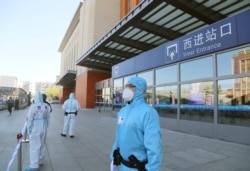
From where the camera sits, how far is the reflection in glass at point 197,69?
30.4ft

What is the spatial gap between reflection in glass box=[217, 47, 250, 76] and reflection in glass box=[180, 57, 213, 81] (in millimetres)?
502

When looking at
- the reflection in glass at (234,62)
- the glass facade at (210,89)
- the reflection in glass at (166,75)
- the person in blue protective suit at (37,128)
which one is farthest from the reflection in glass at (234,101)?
the person in blue protective suit at (37,128)

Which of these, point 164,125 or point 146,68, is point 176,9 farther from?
point 164,125

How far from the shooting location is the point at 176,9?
1261 cm

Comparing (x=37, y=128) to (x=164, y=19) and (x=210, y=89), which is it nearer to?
(x=210, y=89)

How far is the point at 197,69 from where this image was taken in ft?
32.4

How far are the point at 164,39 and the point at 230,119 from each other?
11.0 m

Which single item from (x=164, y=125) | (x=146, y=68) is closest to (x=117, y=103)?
(x=146, y=68)

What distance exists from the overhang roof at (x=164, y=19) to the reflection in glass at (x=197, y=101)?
4.90m

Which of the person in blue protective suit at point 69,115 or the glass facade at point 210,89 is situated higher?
the glass facade at point 210,89

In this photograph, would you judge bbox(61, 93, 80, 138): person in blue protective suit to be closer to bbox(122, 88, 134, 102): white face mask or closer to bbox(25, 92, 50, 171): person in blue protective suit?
bbox(25, 92, 50, 171): person in blue protective suit

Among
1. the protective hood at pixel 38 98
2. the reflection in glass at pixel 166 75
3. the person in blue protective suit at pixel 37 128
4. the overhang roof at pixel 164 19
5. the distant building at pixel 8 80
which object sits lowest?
the person in blue protective suit at pixel 37 128

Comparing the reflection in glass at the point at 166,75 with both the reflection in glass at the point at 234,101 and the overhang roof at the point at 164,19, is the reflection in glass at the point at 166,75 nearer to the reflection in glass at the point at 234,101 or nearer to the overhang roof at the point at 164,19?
the reflection in glass at the point at 234,101

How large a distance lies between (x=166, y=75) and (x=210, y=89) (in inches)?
130
